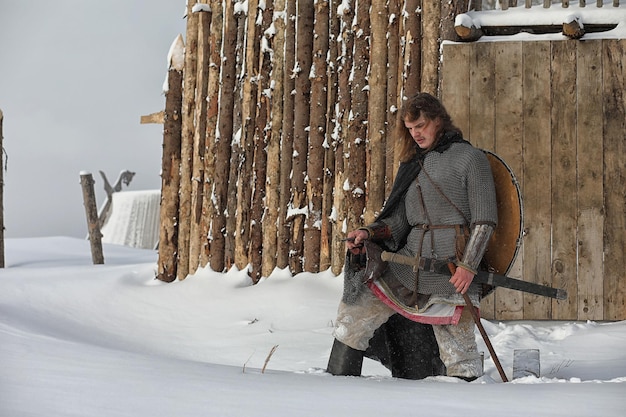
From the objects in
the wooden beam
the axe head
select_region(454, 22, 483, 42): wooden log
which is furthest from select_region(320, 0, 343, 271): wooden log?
the wooden beam

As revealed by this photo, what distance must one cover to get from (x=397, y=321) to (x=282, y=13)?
10.9 feet

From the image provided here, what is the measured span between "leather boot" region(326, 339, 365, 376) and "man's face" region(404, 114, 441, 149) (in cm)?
91

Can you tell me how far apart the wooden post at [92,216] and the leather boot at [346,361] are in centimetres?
Answer: 731

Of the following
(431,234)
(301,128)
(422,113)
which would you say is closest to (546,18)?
(301,128)

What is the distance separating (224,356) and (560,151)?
2.41 metres

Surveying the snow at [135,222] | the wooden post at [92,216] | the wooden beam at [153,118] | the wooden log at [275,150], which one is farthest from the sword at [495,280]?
the snow at [135,222]

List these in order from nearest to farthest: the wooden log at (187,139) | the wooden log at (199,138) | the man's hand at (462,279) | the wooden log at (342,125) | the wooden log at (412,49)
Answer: the man's hand at (462,279)
the wooden log at (412,49)
the wooden log at (342,125)
the wooden log at (199,138)
the wooden log at (187,139)

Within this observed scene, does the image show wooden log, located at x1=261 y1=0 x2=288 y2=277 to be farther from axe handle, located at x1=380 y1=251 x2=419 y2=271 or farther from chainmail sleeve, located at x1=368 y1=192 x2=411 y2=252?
axe handle, located at x1=380 y1=251 x2=419 y2=271

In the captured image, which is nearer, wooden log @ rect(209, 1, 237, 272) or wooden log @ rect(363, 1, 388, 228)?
wooden log @ rect(363, 1, 388, 228)

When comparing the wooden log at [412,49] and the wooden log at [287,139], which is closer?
the wooden log at [412,49]

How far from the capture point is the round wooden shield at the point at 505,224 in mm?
3102

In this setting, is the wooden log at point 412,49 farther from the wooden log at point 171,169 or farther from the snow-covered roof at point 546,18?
the wooden log at point 171,169

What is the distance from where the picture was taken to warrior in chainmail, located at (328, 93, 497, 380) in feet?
9.93

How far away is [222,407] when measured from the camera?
1.91 meters
